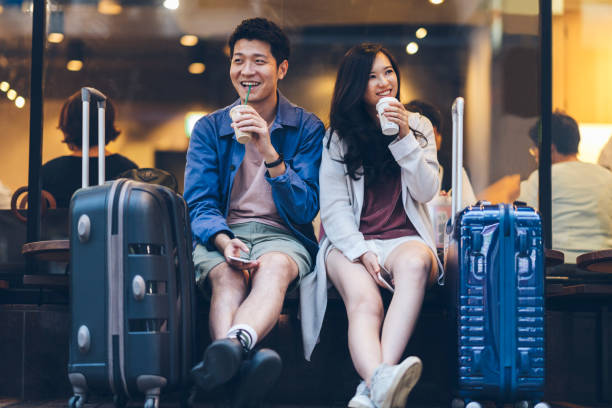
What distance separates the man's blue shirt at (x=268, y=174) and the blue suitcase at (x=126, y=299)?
60 cm

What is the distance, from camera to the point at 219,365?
2.91 metres

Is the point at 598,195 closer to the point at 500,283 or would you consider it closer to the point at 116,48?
the point at 500,283

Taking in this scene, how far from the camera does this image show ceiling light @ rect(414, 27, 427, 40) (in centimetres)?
A: 650

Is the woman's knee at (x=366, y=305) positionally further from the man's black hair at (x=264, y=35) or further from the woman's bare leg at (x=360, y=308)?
the man's black hair at (x=264, y=35)

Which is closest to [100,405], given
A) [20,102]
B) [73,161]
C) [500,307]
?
[500,307]

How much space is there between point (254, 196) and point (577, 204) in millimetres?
2413

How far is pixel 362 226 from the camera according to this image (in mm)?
3850

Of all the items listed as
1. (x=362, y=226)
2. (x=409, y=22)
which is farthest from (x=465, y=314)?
(x=409, y=22)

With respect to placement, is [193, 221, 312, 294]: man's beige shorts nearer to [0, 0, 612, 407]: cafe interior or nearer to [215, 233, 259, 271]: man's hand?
[215, 233, 259, 271]: man's hand

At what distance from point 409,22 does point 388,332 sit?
380 centimetres

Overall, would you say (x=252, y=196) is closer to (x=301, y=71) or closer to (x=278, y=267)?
(x=278, y=267)

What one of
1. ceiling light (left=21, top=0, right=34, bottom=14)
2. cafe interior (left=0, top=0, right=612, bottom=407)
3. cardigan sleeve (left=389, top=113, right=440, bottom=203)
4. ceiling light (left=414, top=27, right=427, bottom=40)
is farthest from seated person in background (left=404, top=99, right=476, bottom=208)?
ceiling light (left=21, top=0, right=34, bottom=14)

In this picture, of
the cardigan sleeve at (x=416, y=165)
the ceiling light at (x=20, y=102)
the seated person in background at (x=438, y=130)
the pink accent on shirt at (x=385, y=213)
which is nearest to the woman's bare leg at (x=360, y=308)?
the pink accent on shirt at (x=385, y=213)

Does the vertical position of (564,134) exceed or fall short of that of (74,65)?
it falls short
